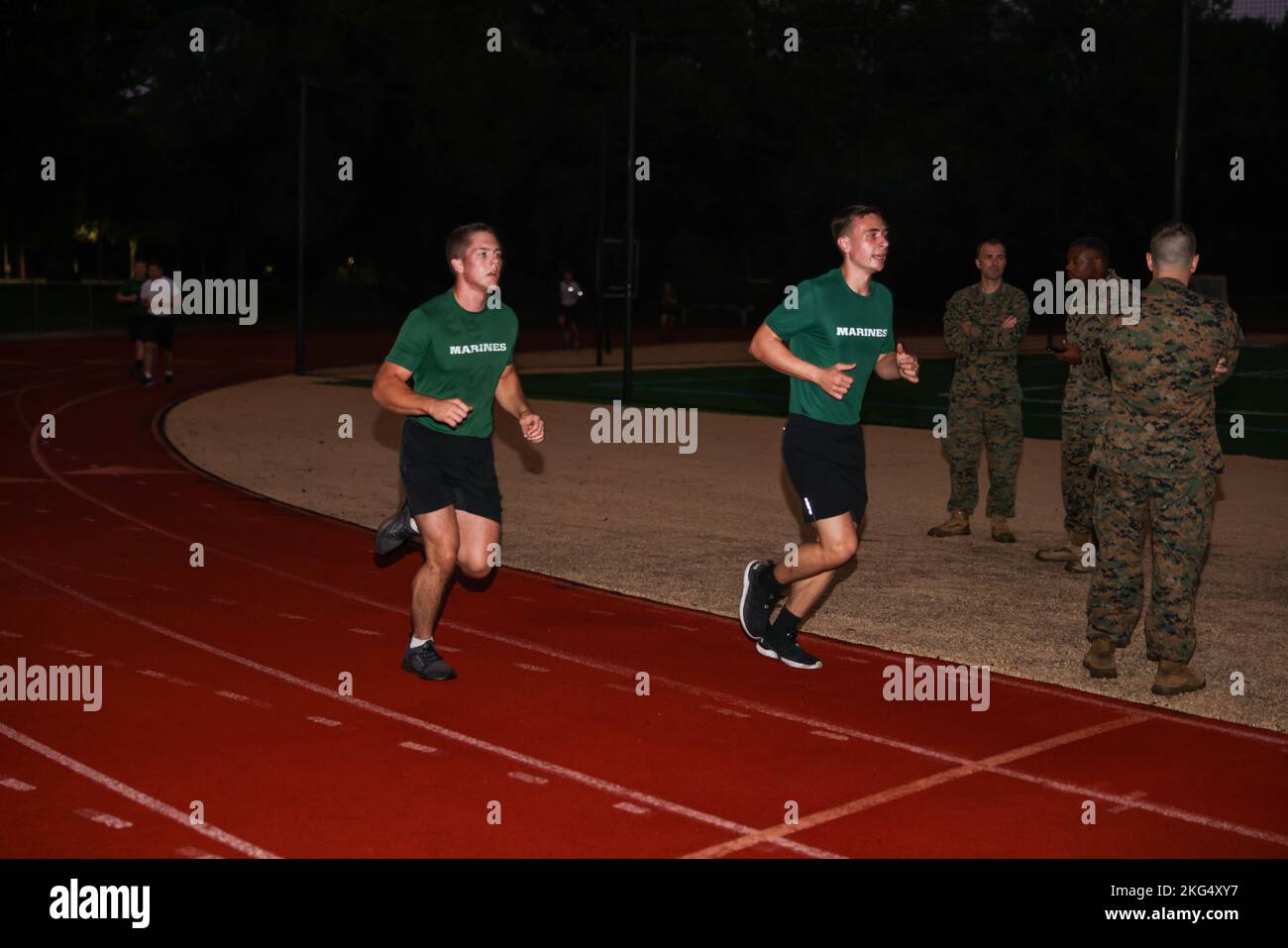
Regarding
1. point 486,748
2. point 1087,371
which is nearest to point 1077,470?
point 1087,371

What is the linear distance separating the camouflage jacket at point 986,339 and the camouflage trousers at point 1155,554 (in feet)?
12.7

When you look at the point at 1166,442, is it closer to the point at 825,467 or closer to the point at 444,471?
the point at 825,467

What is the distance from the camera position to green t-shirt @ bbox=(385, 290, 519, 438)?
7344 millimetres

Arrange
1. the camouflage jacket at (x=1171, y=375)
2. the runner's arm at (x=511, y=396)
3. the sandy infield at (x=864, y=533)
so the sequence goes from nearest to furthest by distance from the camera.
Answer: the camouflage jacket at (x=1171, y=375), the runner's arm at (x=511, y=396), the sandy infield at (x=864, y=533)

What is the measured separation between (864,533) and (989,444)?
129 cm

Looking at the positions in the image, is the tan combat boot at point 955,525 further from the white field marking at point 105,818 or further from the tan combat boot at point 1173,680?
the white field marking at point 105,818

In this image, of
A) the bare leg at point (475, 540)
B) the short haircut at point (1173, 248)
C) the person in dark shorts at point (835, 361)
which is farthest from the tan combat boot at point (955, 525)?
the bare leg at point (475, 540)

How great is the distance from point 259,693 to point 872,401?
18.5m

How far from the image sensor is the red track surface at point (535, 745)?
552cm

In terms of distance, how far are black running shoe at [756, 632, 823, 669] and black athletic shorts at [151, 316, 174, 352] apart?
752 inches

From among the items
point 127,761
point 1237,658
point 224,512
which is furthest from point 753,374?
point 127,761

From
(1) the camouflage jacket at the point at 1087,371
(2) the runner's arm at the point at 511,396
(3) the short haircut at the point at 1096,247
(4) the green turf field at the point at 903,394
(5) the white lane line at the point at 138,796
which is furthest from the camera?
(4) the green turf field at the point at 903,394

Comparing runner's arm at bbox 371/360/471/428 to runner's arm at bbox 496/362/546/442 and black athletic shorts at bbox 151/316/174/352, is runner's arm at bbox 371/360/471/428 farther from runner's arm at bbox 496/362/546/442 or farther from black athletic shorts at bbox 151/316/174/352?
black athletic shorts at bbox 151/316/174/352

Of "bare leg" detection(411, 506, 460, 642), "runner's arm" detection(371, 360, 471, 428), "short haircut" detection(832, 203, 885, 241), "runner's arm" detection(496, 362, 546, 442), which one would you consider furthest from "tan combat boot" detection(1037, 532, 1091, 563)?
"runner's arm" detection(371, 360, 471, 428)
